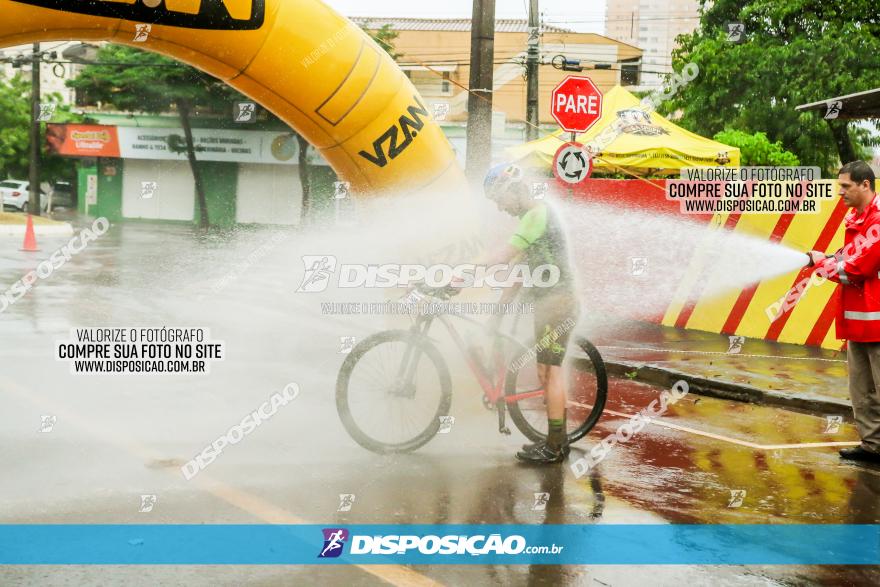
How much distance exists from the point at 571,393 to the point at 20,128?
118 ft

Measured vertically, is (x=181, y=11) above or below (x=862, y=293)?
above

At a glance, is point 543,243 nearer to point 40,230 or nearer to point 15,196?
point 40,230

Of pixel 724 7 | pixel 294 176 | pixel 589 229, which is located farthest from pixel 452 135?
pixel 589 229

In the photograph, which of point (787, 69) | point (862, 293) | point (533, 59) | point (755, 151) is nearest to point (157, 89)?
point (533, 59)

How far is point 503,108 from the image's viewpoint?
48.5m

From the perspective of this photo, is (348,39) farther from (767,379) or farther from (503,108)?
(503,108)

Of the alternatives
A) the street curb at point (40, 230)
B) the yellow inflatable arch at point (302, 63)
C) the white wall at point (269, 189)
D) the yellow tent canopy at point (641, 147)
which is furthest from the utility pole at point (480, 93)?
the white wall at point (269, 189)

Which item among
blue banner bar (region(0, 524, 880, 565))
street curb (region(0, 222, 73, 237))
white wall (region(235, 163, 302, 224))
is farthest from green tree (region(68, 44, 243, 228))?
blue banner bar (region(0, 524, 880, 565))

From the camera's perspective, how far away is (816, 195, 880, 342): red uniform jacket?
6.75 m

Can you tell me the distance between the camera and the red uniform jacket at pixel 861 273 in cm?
675

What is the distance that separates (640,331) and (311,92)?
271 inches

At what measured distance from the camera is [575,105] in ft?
42.0

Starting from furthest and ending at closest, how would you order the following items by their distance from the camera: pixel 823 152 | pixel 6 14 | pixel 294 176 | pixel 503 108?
pixel 503 108
pixel 294 176
pixel 823 152
pixel 6 14

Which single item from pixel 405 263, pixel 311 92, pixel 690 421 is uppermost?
pixel 311 92
